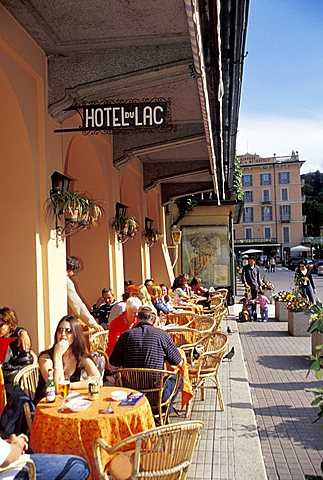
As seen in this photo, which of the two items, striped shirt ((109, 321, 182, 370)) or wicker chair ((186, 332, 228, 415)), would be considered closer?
striped shirt ((109, 321, 182, 370))

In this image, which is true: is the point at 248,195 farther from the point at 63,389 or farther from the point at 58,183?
the point at 63,389

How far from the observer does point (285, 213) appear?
70188 millimetres

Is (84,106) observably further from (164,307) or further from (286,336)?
(286,336)

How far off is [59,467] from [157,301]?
20.8 feet

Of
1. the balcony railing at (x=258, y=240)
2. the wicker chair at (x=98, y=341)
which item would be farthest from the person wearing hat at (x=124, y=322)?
the balcony railing at (x=258, y=240)

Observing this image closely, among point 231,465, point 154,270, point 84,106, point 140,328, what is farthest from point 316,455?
point 154,270

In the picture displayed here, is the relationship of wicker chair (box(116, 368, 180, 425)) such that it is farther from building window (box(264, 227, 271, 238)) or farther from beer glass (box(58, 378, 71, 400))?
building window (box(264, 227, 271, 238))

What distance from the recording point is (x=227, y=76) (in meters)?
5.54

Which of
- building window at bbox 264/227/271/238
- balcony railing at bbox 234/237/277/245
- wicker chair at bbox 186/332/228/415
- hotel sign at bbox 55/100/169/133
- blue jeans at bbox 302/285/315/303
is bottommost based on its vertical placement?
wicker chair at bbox 186/332/228/415

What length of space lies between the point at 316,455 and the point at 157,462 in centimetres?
240

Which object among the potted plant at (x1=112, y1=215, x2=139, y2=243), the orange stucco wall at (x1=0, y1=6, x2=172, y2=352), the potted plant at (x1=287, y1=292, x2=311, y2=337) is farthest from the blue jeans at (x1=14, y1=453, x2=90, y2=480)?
the potted plant at (x1=287, y1=292, x2=311, y2=337)

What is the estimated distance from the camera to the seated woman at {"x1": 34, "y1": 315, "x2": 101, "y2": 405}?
13.9ft

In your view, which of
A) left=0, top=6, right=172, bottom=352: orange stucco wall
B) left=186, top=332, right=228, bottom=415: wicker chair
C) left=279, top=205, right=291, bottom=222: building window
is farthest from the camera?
left=279, top=205, right=291, bottom=222: building window

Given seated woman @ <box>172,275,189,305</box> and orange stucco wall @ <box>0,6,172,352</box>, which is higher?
orange stucco wall @ <box>0,6,172,352</box>
